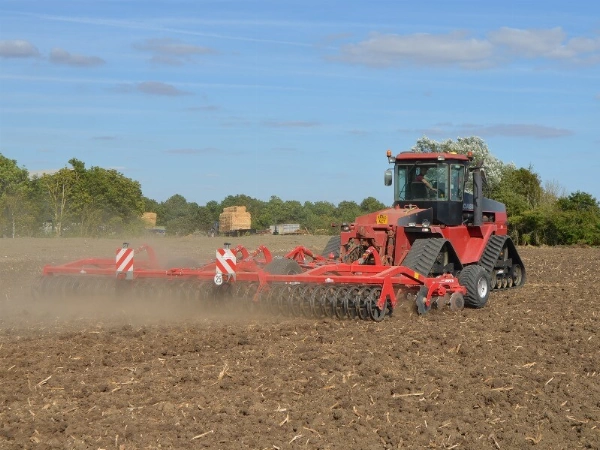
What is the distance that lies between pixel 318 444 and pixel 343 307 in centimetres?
563

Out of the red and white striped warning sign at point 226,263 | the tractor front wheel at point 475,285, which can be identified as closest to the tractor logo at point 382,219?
the tractor front wheel at point 475,285

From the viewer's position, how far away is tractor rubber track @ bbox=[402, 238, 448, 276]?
1348cm

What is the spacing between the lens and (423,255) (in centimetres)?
1369

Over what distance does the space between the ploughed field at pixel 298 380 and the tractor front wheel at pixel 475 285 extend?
61 cm

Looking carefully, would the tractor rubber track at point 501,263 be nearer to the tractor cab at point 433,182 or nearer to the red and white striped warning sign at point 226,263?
the tractor cab at point 433,182

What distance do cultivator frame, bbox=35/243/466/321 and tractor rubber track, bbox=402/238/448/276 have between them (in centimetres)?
37

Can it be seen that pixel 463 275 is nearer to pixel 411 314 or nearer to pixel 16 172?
pixel 411 314

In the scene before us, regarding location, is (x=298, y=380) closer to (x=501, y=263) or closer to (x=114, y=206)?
(x=501, y=263)

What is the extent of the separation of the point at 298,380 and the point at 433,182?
7993mm

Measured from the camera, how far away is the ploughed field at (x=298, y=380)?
6.55 meters

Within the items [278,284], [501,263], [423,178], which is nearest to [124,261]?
[278,284]

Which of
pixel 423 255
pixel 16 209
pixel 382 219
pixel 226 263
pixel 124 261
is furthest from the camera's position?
pixel 16 209

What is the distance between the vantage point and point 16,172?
46.0 m

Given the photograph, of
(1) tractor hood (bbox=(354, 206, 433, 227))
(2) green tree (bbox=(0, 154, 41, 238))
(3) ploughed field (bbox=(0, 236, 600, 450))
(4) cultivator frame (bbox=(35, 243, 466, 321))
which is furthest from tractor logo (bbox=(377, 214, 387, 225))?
(2) green tree (bbox=(0, 154, 41, 238))
